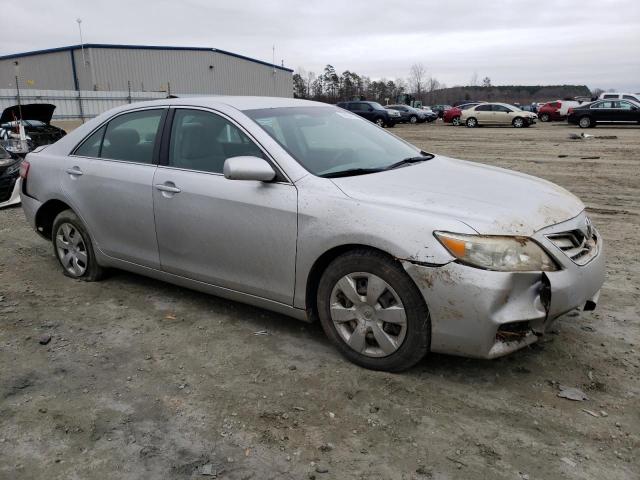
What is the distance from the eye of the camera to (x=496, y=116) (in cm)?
3178

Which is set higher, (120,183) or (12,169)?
(120,183)

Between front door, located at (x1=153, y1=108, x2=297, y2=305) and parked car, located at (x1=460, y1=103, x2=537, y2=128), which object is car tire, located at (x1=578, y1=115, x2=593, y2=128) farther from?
front door, located at (x1=153, y1=108, x2=297, y2=305)

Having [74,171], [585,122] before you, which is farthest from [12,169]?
[585,122]

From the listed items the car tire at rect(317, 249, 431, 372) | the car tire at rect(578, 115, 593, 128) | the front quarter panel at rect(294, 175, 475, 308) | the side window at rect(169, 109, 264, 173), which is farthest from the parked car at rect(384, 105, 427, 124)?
the car tire at rect(317, 249, 431, 372)

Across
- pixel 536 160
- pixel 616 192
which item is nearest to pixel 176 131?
pixel 616 192

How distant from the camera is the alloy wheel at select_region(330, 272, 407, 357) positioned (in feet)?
10.3

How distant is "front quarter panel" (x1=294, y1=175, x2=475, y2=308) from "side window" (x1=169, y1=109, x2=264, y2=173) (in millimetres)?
584

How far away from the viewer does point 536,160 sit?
14.0 m

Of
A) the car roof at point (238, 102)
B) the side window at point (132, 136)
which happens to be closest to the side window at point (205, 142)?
the car roof at point (238, 102)

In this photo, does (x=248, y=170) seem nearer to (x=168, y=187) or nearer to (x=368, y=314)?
(x=168, y=187)

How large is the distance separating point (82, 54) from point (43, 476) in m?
38.9

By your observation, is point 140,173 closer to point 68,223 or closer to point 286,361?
point 68,223

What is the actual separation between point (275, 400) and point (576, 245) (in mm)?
1919

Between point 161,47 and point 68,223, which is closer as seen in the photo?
point 68,223
